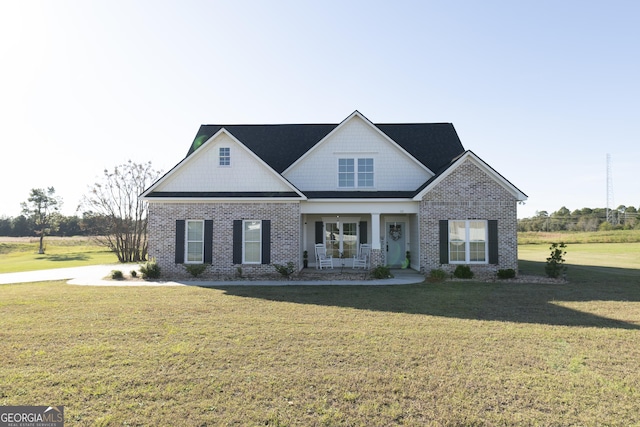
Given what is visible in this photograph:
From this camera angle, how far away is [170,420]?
3895 millimetres

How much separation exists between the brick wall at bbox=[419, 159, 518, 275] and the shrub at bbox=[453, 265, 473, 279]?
0.64 m

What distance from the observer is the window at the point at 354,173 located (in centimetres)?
1745

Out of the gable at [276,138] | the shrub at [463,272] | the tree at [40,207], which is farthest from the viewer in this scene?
the tree at [40,207]

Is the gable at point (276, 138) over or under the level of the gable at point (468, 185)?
over

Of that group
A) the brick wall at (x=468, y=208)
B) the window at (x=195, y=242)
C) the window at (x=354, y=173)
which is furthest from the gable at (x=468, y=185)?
the window at (x=195, y=242)

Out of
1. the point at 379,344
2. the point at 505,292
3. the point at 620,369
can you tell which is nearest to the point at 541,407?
the point at 620,369

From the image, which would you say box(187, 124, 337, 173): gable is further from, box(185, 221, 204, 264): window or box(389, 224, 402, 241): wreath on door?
box(389, 224, 402, 241): wreath on door

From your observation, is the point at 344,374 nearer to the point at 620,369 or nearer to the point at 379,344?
the point at 379,344

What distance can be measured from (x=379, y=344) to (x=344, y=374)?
57.2 inches

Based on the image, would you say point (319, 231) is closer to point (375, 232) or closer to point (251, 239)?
point (375, 232)

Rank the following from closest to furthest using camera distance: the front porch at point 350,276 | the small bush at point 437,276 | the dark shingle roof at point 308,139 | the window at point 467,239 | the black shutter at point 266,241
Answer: the small bush at point 437,276 < the front porch at point 350,276 < the black shutter at point 266,241 < the window at point 467,239 < the dark shingle roof at point 308,139

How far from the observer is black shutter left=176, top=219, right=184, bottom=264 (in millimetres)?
15219

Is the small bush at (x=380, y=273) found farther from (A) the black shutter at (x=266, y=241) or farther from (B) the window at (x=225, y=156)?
(B) the window at (x=225, y=156)

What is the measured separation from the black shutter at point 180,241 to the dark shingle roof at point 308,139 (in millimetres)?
5392
